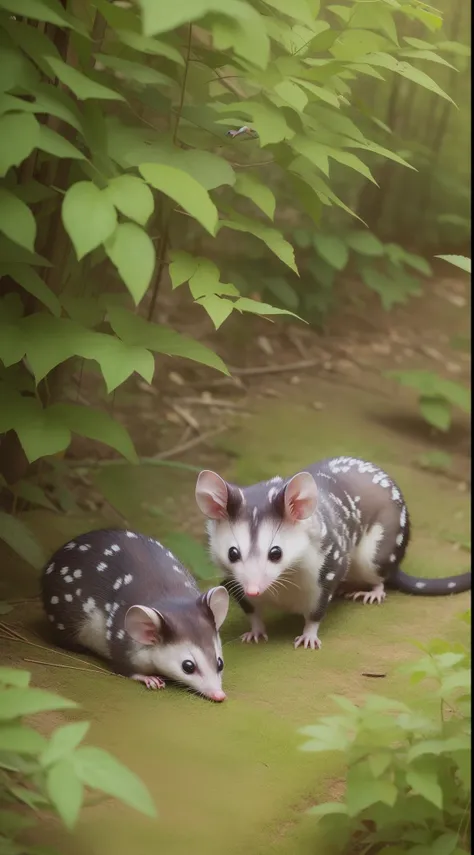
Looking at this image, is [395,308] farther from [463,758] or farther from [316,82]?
[463,758]

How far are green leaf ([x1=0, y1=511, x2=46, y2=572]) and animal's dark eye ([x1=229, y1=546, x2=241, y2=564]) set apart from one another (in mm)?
558

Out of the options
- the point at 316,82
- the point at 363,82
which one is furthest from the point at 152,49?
the point at 363,82

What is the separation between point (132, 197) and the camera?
238 cm

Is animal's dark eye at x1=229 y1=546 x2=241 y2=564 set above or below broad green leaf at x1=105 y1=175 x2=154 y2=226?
below

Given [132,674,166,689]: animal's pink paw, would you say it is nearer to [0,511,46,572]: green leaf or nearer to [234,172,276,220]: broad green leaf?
[0,511,46,572]: green leaf

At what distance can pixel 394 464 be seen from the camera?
4711 mm

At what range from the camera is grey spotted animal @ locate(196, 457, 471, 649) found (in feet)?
9.49

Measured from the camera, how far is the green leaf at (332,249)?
5.15 m

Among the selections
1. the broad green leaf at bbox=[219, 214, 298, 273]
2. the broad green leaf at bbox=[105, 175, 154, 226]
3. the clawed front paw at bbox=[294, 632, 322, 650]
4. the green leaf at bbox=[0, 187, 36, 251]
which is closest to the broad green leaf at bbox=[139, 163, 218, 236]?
the broad green leaf at bbox=[105, 175, 154, 226]

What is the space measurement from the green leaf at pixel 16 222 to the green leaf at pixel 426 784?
127 cm

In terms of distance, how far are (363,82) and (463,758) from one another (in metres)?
4.29

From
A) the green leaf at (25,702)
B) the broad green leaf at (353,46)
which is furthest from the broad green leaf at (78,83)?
the green leaf at (25,702)

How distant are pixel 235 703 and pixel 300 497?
0.55 metres

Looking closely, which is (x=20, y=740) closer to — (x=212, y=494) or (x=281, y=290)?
(x=212, y=494)
